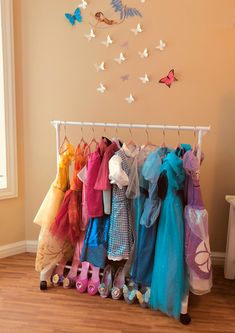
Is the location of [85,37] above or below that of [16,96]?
above

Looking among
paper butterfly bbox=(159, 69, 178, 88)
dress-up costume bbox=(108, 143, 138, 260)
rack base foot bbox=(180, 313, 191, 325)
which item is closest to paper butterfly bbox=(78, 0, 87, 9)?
paper butterfly bbox=(159, 69, 178, 88)

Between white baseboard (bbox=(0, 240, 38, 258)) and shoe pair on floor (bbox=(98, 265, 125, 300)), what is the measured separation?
91cm

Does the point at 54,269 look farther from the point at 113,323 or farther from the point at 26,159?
the point at 26,159

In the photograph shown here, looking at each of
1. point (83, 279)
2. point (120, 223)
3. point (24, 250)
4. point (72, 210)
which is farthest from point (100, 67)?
point (24, 250)

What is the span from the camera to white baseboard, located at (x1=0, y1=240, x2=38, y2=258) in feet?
9.03

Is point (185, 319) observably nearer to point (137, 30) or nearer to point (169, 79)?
point (169, 79)

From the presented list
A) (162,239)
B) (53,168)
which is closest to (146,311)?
(162,239)

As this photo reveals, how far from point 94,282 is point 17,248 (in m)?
0.93

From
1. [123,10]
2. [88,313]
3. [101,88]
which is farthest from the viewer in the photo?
[101,88]

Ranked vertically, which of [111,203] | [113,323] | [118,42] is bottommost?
[113,323]

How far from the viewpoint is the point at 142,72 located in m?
2.52

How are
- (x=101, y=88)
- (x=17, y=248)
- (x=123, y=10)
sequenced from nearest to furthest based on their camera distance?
(x=123, y=10) < (x=101, y=88) < (x=17, y=248)

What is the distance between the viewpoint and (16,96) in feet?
8.73

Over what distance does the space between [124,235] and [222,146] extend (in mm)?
1100
